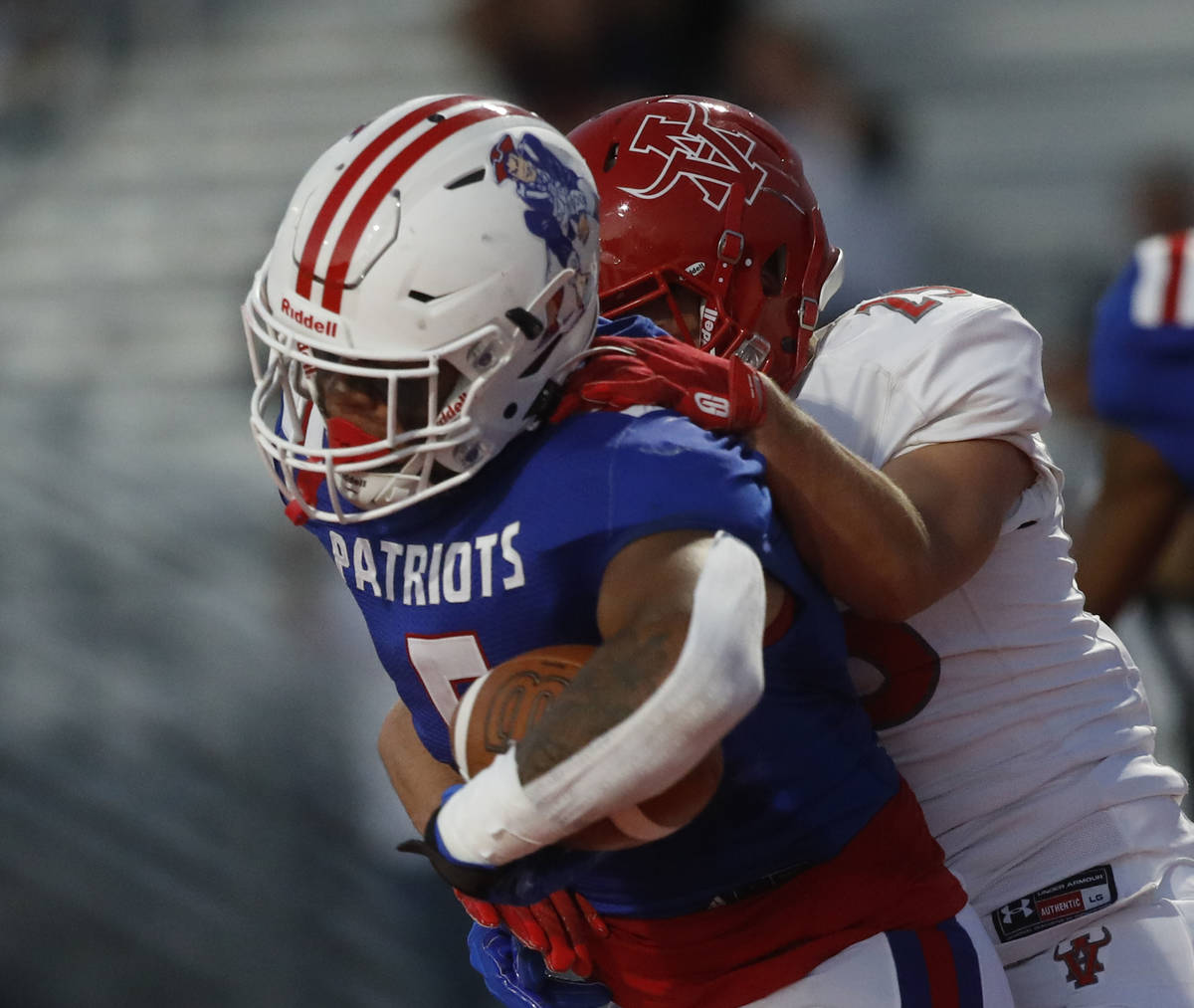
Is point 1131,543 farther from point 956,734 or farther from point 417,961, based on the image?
point 417,961

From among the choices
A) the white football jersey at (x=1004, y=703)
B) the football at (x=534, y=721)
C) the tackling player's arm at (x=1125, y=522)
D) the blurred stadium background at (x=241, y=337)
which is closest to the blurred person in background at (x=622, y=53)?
the blurred stadium background at (x=241, y=337)

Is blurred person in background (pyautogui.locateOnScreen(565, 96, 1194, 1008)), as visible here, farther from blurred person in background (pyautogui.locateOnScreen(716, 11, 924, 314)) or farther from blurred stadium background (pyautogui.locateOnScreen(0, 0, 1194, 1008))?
blurred person in background (pyautogui.locateOnScreen(716, 11, 924, 314))

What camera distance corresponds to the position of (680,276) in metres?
1.86

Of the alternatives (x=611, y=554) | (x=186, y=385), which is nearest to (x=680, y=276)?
(x=611, y=554)

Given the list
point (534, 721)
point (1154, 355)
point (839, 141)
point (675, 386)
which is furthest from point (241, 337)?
point (534, 721)

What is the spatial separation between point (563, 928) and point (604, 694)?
1.76 feet

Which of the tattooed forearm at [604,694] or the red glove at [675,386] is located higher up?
the red glove at [675,386]

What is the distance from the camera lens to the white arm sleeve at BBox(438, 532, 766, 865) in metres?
1.25

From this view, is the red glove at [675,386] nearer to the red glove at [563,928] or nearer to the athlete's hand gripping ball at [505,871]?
the athlete's hand gripping ball at [505,871]

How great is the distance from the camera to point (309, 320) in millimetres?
1513

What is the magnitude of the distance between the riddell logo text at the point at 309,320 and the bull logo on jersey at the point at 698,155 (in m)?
0.53

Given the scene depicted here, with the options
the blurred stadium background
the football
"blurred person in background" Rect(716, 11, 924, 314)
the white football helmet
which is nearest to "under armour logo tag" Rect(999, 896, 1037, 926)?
the football

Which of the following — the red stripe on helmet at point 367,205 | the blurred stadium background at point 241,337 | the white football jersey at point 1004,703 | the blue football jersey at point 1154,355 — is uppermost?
the red stripe on helmet at point 367,205

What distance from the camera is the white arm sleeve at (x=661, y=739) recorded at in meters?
1.25
